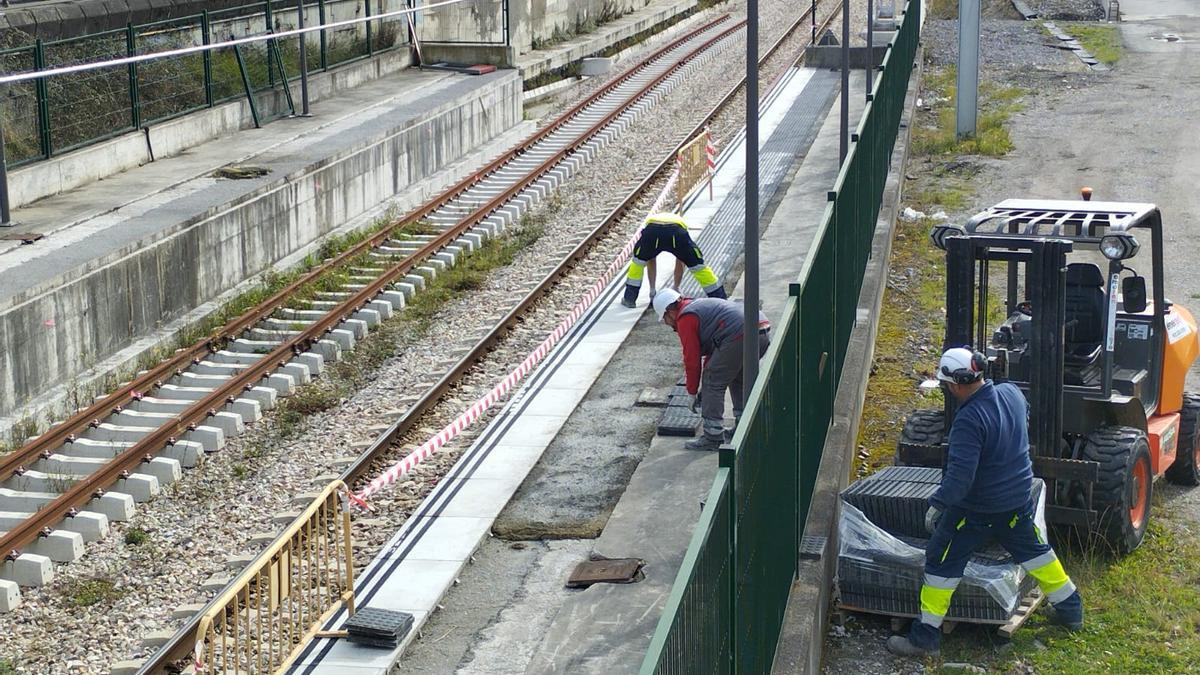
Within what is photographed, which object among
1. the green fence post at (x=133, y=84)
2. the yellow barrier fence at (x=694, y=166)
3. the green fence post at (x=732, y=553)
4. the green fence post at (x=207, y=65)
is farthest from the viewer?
the green fence post at (x=207, y=65)

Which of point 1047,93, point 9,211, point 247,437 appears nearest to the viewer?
point 247,437

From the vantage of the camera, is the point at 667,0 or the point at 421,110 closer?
the point at 421,110

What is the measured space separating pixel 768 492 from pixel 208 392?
8.36 m

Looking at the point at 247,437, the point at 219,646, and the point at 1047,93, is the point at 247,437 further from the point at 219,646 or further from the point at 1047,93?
the point at 1047,93

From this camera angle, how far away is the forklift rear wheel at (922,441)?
1077 cm

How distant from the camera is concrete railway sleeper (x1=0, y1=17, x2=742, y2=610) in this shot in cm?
1170

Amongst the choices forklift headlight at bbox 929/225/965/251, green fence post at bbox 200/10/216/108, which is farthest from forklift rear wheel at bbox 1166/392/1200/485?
green fence post at bbox 200/10/216/108

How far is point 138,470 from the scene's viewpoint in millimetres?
12852

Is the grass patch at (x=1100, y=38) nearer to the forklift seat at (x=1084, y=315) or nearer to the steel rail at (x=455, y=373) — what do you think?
the steel rail at (x=455, y=373)

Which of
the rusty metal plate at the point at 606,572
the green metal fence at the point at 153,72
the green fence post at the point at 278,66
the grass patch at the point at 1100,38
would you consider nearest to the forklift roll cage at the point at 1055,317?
the rusty metal plate at the point at 606,572

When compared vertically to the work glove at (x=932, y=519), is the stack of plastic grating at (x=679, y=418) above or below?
below

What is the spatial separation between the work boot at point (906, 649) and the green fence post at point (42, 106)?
15458mm

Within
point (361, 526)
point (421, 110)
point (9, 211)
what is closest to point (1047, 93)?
point (421, 110)

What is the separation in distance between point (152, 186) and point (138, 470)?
914 cm
